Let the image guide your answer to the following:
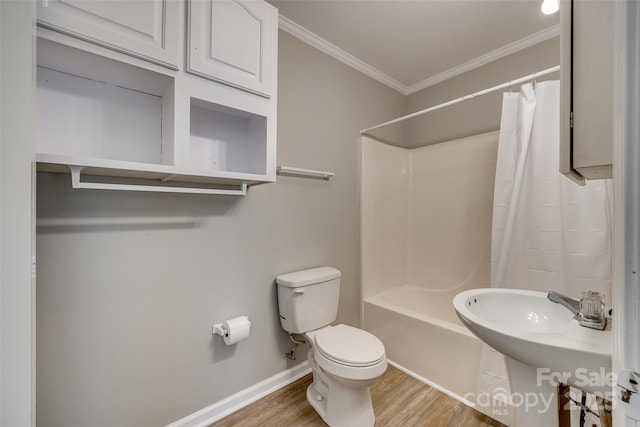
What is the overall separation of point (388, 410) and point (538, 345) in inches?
46.7

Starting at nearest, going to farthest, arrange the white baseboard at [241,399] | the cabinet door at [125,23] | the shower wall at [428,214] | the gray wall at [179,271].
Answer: the cabinet door at [125,23]
the gray wall at [179,271]
the white baseboard at [241,399]
the shower wall at [428,214]

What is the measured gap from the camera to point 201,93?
1240 millimetres

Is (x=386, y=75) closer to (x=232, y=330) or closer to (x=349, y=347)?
(x=349, y=347)

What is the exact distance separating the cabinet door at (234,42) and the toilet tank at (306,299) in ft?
3.66

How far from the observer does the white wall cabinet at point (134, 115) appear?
1.03 m

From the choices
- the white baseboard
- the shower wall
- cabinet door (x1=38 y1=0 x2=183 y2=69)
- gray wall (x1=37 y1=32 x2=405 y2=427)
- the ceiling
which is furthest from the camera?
the shower wall

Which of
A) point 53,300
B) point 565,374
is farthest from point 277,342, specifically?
point 565,374

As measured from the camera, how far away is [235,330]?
4.95 feet

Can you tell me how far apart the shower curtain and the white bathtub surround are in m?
0.49

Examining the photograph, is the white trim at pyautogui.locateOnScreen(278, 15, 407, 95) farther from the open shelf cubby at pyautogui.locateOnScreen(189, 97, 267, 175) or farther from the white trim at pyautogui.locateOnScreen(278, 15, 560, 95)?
the open shelf cubby at pyautogui.locateOnScreen(189, 97, 267, 175)

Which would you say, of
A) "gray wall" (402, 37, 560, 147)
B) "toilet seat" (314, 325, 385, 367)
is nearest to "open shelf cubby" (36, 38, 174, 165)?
"toilet seat" (314, 325, 385, 367)

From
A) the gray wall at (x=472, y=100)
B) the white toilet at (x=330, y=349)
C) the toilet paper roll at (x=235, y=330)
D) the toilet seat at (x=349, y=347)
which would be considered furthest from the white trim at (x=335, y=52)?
the toilet seat at (x=349, y=347)

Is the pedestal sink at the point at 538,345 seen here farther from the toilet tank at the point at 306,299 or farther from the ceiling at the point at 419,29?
the ceiling at the point at 419,29

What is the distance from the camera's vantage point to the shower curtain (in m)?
1.38
